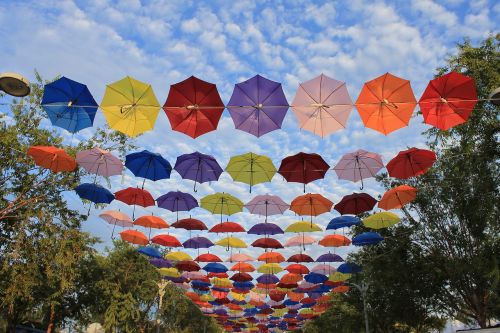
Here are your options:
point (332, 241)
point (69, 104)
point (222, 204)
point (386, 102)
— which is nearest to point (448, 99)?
point (386, 102)

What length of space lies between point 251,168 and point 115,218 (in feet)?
27.0

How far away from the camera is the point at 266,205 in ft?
63.1

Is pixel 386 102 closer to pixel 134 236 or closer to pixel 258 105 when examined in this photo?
pixel 258 105

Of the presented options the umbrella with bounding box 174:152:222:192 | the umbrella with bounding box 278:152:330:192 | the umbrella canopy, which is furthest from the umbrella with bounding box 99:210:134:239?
the umbrella with bounding box 278:152:330:192

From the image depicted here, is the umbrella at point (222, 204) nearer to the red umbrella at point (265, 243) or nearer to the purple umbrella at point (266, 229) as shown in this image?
the purple umbrella at point (266, 229)

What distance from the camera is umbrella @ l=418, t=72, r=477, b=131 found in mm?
10926

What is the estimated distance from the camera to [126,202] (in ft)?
57.6

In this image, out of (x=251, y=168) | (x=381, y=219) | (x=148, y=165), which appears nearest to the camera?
(x=148, y=165)

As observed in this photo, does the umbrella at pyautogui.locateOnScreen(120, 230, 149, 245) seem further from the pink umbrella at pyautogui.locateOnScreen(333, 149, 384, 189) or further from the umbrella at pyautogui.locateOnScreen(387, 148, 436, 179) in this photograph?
the umbrella at pyautogui.locateOnScreen(387, 148, 436, 179)

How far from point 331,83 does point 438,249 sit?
58.8 feet

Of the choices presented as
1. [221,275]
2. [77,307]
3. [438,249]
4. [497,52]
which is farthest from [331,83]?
[77,307]

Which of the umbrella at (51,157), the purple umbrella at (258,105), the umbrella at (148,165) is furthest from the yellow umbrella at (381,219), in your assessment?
the umbrella at (51,157)

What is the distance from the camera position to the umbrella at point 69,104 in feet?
37.3

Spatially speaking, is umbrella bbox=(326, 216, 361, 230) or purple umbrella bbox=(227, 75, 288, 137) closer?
purple umbrella bbox=(227, 75, 288, 137)
